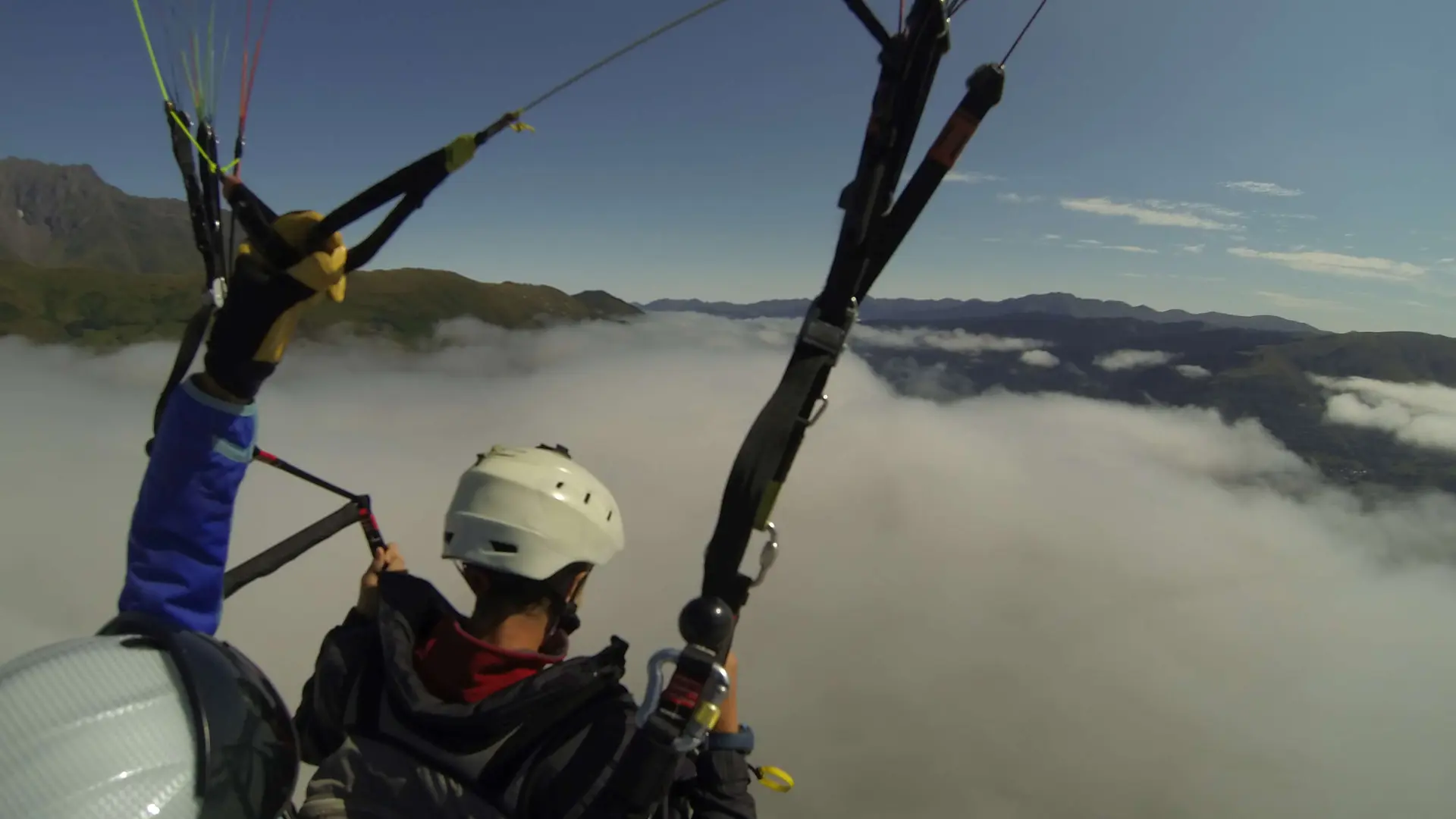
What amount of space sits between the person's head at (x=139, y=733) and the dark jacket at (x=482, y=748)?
21cm

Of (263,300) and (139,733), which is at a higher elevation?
(263,300)

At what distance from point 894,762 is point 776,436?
414 ft

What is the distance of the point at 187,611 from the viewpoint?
2.54 m

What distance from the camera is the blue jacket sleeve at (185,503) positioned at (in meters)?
2.38

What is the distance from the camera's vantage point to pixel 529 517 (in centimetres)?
244

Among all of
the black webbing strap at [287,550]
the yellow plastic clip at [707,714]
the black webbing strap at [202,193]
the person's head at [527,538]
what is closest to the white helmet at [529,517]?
the person's head at [527,538]

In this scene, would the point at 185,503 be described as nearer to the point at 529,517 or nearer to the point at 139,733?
the point at 139,733

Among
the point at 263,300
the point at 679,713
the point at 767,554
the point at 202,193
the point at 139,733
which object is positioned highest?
the point at 202,193

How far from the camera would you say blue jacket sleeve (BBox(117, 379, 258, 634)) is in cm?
238

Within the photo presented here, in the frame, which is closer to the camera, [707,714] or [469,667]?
[707,714]

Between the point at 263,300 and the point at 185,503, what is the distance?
76 centimetres

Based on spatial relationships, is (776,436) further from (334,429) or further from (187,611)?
(334,429)

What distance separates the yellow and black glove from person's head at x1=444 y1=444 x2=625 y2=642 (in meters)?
0.77

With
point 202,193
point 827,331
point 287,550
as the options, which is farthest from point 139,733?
point 202,193
